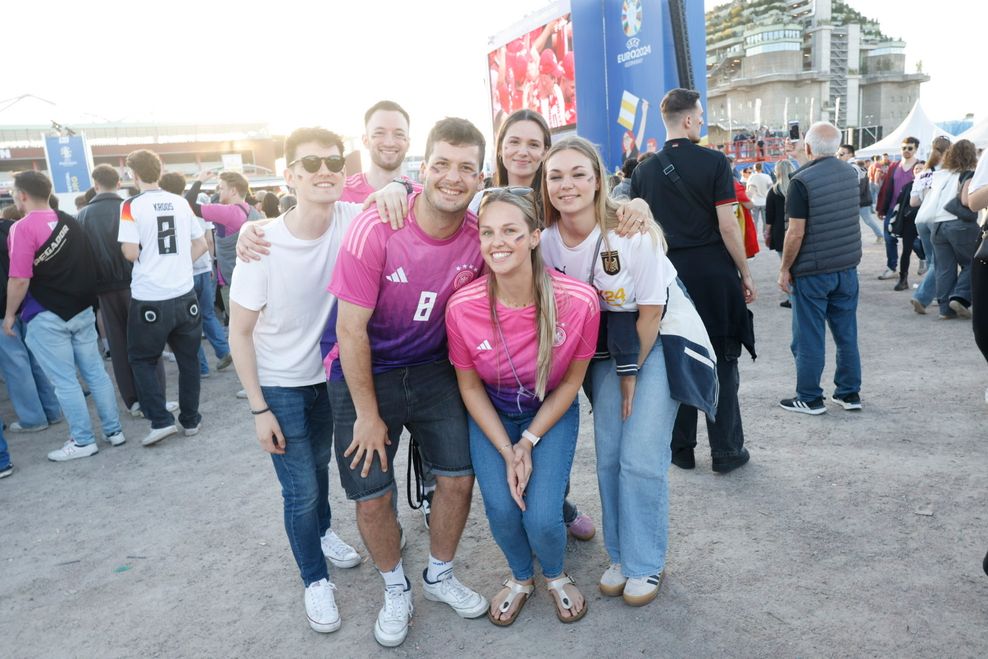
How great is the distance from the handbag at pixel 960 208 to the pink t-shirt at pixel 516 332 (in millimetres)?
5469

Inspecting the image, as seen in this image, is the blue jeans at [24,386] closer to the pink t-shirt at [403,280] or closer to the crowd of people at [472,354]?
the crowd of people at [472,354]

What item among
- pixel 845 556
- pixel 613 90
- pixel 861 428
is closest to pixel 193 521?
pixel 845 556

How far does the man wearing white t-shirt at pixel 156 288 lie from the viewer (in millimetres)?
4598

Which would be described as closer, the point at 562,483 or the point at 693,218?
the point at 562,483

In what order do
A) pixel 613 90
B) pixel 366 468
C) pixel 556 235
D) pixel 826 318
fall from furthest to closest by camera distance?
pixel 613 90
pixel 826 318
pixel 556 235
pixel 366 468

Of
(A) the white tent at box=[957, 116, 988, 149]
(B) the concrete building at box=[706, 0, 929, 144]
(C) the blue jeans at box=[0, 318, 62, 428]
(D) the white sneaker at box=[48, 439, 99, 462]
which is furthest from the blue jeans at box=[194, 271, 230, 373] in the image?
(B) the concrete building at box=[706, 0, 929, 144]

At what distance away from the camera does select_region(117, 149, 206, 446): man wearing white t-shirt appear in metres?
4.60

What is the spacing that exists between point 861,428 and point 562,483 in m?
2.55

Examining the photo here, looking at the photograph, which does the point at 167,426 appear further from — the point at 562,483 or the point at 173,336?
the point at 562,483

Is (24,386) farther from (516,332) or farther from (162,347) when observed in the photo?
(516,332)

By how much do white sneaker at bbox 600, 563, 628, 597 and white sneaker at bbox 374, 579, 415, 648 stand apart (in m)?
0.80

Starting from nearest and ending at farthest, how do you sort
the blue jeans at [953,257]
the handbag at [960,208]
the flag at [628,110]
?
the handbag at [960,208]
the blue jeans at [953,257]
the flag at [628,110]

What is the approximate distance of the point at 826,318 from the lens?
4336 millimetres

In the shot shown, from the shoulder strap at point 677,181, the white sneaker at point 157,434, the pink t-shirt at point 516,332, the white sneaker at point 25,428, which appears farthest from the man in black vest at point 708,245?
the white sneaker at point 25,428
